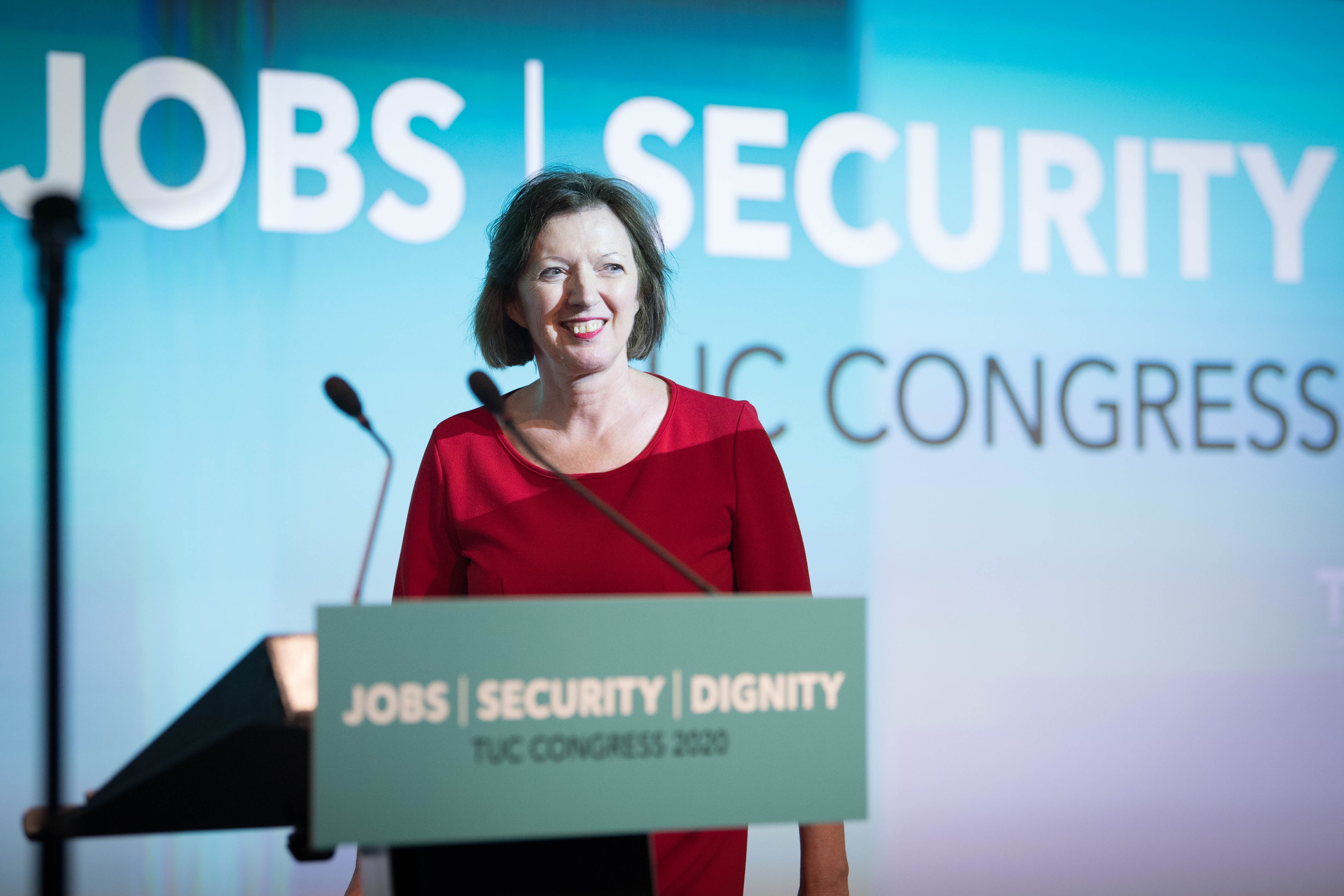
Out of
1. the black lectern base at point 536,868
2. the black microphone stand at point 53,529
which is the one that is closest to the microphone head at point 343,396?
the black microphone stand at point 53,529

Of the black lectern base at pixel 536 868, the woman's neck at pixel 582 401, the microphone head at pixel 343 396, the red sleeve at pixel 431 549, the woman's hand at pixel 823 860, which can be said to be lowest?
the woman's hand at pixel 823 860

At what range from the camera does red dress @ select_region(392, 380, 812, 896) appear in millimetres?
1359

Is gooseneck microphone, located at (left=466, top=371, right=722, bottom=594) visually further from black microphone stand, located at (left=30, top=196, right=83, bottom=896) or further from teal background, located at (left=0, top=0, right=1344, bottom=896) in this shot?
teal background, located at (left=0, top=0, right=1344, bottom=896)

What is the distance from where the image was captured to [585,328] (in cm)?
148

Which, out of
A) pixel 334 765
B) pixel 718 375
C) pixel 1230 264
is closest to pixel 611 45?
pixel 718 375

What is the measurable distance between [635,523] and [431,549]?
280 millimetres

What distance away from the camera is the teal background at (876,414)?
2434 millimetres

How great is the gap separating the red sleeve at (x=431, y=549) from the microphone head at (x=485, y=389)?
353 mm

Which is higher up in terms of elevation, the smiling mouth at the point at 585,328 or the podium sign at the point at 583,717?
the smiling mouth at the point at 585,328

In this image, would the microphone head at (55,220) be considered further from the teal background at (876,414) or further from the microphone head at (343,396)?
the teal background at (876,414)

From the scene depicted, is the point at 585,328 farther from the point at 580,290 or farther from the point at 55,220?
the point at 55,220

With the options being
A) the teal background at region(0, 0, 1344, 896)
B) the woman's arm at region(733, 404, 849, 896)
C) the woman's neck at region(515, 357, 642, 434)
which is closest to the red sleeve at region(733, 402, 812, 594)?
the woman's arm at region(733, 404, 849, 896)

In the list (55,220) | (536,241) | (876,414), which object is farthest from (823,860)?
(876,414)

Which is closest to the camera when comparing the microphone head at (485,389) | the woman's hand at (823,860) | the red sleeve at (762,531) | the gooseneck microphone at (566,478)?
the gooseneck microphone at (566,478)
